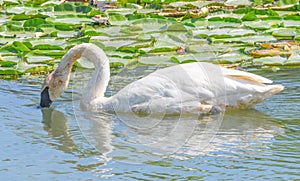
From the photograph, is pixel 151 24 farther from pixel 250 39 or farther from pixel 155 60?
pixel 155 60

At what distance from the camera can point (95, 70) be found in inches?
391

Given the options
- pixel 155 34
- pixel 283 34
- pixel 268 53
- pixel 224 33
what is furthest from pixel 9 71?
pixel 283 34

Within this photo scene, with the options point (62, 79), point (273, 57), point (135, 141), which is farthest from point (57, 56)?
point (135, 141)

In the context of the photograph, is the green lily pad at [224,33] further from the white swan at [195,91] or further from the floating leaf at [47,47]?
the white swan at [195,91]

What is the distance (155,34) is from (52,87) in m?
3.32

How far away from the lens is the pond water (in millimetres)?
7207

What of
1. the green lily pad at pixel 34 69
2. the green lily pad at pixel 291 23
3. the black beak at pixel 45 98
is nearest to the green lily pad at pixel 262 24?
the green lily pad at pixel 291 23

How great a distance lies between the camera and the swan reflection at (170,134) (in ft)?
25.7

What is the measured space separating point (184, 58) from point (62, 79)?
2135mm

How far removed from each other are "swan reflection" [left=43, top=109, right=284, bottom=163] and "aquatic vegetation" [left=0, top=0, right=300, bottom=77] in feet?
5.05

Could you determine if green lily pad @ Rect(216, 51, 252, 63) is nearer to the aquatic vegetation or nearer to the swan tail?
the aquatic vegetation

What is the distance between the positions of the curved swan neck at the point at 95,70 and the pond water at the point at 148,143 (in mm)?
277

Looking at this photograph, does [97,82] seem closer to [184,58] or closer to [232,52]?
[184,58]

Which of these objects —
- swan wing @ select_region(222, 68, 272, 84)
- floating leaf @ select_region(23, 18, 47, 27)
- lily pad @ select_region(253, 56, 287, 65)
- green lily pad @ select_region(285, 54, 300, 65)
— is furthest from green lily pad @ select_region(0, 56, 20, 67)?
green lily pad @ select_region(285, 54, 300, 65)
